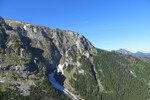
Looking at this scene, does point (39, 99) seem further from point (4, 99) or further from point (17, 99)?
point (4, 99)

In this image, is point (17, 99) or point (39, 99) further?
point (39, 99)

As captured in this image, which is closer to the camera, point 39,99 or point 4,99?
point 4,99

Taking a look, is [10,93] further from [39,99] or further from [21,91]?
[39,99]

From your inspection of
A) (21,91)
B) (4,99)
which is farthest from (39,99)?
(4,99)

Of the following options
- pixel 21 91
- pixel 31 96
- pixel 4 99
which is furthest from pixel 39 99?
pixel 4 99

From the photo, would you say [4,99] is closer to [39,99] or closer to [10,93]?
[10,93]

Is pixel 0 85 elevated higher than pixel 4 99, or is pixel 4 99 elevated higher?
pixel 0 85

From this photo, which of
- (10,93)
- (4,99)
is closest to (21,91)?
(10,93)
